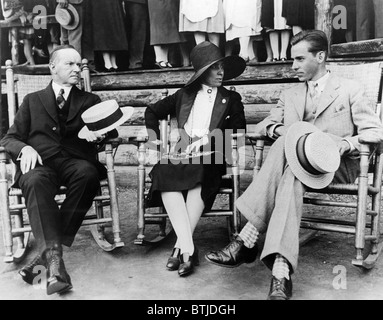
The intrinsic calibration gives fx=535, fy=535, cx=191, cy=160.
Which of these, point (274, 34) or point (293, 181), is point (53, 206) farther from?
point (274, 34)

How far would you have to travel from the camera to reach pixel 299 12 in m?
4.86

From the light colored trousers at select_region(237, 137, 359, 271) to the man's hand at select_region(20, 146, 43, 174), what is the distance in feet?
4.16

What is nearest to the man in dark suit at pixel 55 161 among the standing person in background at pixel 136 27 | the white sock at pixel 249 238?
the white sock at pixel 249 238

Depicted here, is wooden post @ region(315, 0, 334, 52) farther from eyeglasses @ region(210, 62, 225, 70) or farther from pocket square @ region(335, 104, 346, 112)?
pocket square @ region(335, 104, 346, 112)

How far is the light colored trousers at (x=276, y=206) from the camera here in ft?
9.04

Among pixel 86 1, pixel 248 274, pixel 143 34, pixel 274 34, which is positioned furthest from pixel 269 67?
pixel 248 274

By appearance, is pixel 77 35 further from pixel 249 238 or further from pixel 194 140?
pixel 249 238

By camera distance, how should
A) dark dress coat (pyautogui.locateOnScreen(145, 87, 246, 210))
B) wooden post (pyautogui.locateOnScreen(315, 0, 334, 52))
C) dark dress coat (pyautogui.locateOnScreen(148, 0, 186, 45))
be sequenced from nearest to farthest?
1. dark dress coat (pyautogui.locateOnScreen(145, 87, 246, 210))
2. wooden post (pyautogui.locateOnScreen(315, 0, 334, 52))
3. dark dress coat (pyautogui.locateOnScreen(148, 0, 186, 45))

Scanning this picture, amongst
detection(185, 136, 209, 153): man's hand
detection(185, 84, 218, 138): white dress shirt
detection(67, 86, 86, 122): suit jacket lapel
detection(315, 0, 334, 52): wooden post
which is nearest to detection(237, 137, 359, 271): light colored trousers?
detection(185, 136, 209, 153): man's hand

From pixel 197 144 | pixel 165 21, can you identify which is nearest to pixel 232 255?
pixel 197 144

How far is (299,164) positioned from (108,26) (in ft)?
11.1

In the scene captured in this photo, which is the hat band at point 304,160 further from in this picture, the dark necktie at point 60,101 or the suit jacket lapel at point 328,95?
the dark necktie at point 60,101

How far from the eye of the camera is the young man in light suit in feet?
9.05
